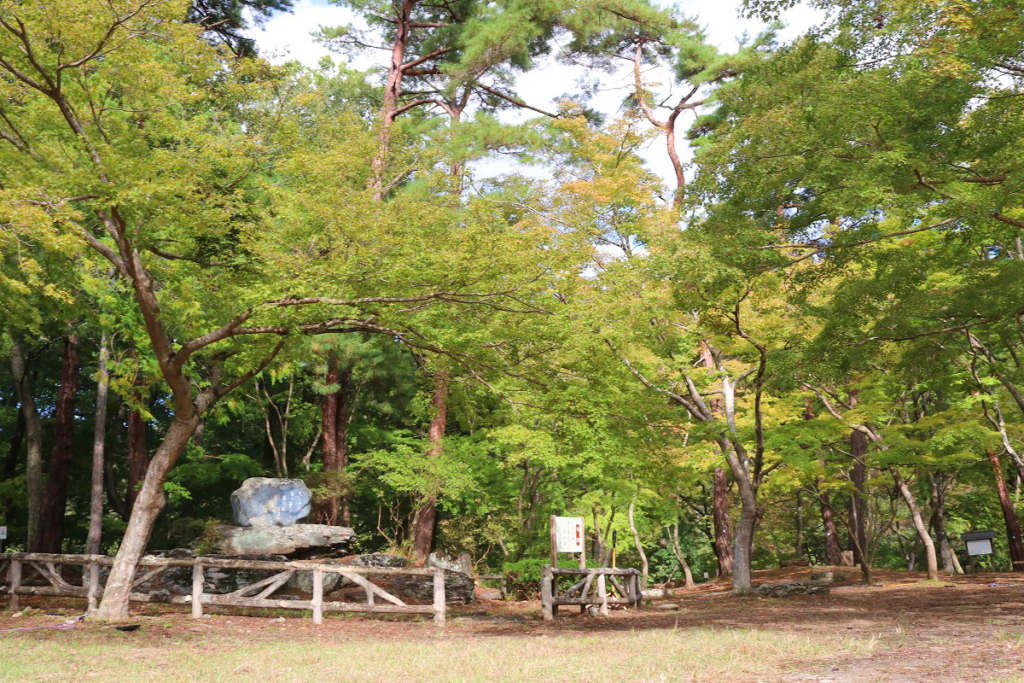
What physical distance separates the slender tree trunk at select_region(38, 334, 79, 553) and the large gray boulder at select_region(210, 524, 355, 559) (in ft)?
14.9

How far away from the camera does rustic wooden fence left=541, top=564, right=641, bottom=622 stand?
14102 millimetres

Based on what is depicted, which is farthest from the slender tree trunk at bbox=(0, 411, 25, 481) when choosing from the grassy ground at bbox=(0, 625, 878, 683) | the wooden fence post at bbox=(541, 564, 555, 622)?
the wooden fence post at bbox=(541, 564, 555, 622)

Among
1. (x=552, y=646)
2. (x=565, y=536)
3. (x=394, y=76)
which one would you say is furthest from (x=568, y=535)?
(x=394, y=76)

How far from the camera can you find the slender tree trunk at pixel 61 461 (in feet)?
61.4

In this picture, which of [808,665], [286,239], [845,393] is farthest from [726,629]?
[845,393]

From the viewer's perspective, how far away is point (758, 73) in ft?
41.8

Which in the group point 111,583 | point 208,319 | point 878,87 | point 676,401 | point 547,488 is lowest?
point 111,583

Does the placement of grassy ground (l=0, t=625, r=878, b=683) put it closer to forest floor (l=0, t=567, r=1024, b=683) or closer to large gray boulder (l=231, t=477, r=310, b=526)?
forest floor (l=0, t=567, r=1024, b=683)

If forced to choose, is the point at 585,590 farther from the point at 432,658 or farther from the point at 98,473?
the point at 98,473

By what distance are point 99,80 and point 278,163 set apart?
2.91 meters

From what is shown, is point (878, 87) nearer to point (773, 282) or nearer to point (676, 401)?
point (773, 282)

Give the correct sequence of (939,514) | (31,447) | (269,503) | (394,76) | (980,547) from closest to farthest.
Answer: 1. (269,503)
2. (31,447)
3. (394,76)
4. (980,547)
5. (939,514)

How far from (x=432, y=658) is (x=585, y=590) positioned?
289 inches

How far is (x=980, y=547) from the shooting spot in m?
22.4
